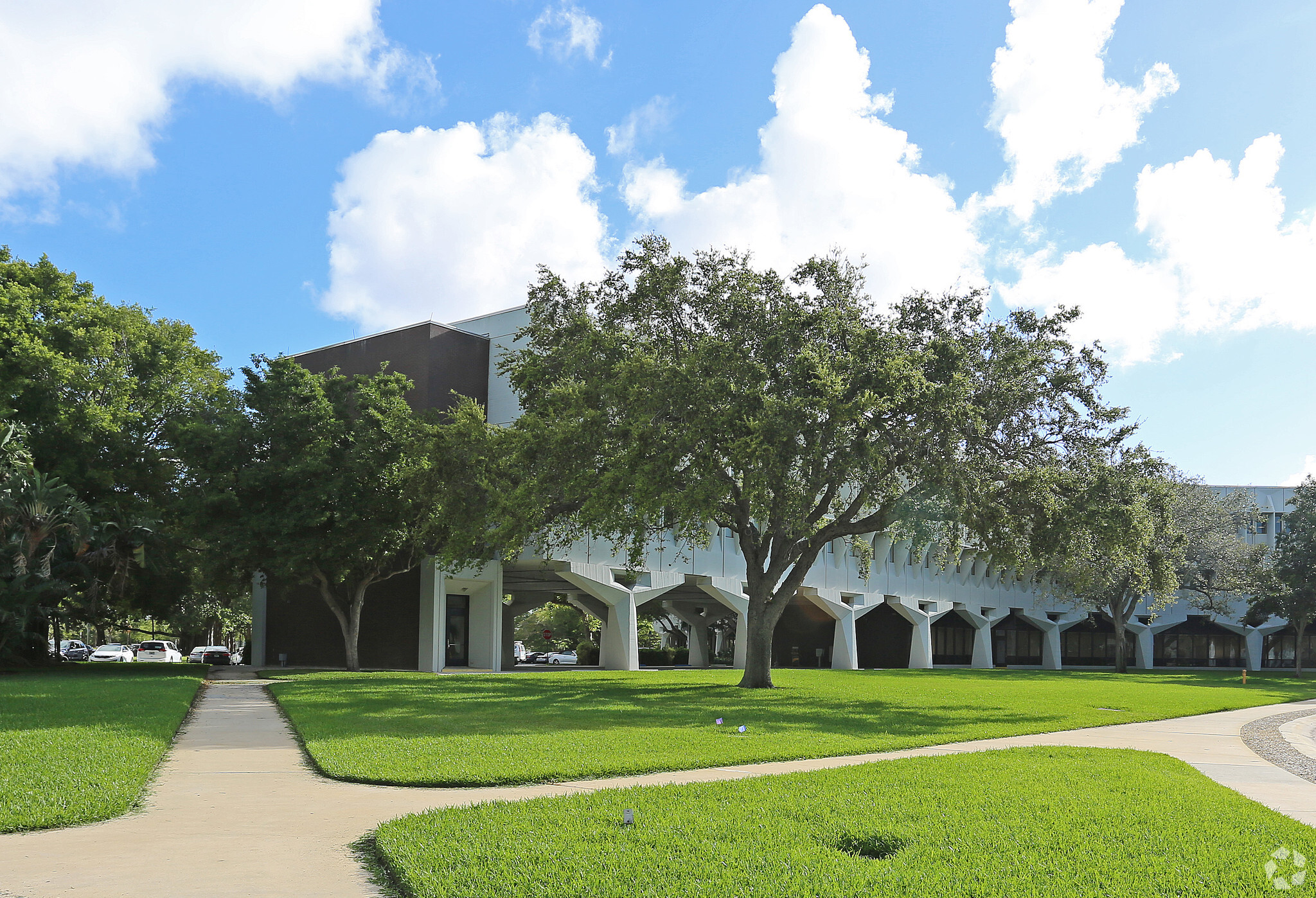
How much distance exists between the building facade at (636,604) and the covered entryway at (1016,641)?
0.15 metres

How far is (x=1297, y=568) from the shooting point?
5278 centimetres

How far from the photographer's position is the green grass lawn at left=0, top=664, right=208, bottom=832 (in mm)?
8336

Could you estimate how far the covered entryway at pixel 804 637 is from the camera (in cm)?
6203

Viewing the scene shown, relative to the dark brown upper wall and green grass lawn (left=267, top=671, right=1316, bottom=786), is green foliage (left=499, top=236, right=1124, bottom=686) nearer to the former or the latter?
green grass lawn (left=267, top=671, right=1316, bottom=786)

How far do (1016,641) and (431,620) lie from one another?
53712 mm

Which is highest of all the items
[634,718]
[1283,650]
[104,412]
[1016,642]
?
[104,412]

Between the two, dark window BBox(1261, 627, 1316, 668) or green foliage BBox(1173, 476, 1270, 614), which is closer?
green foliage BBox(1173, 476, 1270, 614)

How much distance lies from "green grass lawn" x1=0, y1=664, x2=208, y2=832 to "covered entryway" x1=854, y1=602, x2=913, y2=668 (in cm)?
4889

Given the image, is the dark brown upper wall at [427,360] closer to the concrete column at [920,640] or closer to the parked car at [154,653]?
the parked car at [154,653]

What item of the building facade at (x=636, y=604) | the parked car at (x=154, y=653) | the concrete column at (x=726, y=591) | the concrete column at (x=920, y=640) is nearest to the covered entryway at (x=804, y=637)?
the building facade at (x=636, y=604)

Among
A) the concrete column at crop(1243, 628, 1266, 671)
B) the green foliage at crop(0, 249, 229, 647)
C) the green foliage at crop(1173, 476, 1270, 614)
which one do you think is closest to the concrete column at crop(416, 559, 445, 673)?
the green foliage at crop(0, 249, 229, 647)

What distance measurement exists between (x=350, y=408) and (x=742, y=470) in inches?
672

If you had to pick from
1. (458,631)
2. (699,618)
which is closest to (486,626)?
(458,631)

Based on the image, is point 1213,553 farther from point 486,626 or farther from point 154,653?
point 154,653
